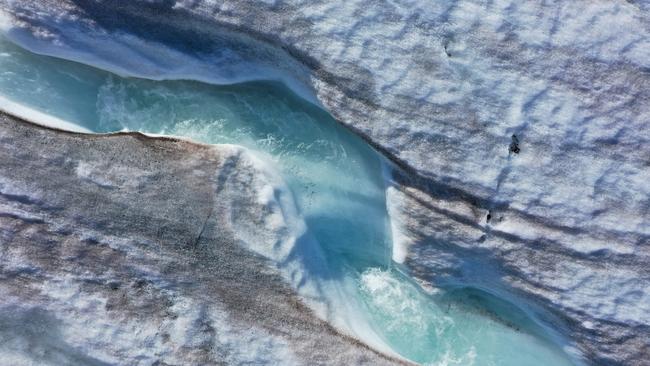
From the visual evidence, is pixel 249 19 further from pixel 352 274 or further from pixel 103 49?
pixel 352 274

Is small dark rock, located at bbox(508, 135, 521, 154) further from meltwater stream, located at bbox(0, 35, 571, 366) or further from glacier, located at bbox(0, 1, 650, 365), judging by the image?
meltwater stream, located at bbox(0, 35, 571, 366)

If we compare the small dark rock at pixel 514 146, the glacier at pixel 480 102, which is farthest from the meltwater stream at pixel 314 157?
the small dark rock at pixel 514 146

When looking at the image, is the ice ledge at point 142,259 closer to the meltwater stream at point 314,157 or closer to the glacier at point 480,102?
the meltwater stream at point 314,157

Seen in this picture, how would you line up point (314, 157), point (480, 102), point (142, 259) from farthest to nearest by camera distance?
point (314, 157)
point (142, 259)
point (480, 102)

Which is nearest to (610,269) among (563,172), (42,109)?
(563,172)

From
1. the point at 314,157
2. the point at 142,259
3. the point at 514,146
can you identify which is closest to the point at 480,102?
the point at 514,146

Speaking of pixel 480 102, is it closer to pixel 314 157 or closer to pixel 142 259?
pixel 314 157
